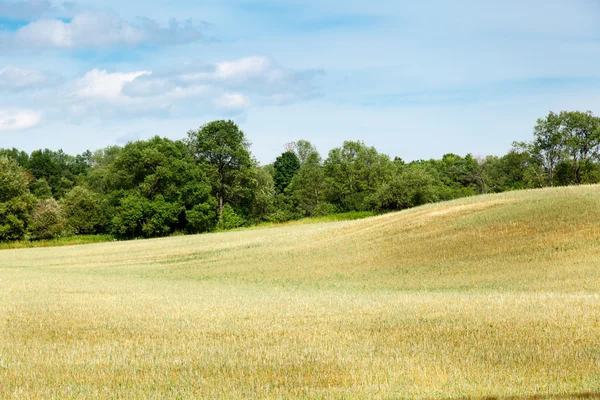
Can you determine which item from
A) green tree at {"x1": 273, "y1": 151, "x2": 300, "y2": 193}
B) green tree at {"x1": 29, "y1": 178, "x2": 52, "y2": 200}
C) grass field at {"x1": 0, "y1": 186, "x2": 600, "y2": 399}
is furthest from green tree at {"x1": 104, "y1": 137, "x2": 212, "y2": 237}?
grass field at {"x1": 0, "y1": 186, "x2": 600, "y2": 399}

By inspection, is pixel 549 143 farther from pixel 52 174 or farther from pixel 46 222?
pixel 52 174

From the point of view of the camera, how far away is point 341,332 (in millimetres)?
12406

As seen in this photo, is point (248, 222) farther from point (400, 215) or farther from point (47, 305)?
point (47, 305)

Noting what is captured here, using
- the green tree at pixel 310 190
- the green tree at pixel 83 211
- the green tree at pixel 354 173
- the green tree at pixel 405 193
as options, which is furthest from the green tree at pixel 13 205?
the green tree at pixel 405 193

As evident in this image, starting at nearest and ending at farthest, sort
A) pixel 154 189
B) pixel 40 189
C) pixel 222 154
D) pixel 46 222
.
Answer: pixel 154 189, pixel 46 222, pixel 222 154, pixel 40 189

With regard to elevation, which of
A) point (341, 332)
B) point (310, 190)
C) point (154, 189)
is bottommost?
point (341, 332)

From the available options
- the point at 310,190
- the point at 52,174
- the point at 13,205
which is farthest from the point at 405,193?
the point at 52,174

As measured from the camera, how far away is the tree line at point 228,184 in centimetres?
8294

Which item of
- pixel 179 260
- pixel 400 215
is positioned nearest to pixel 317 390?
pixel 179 260

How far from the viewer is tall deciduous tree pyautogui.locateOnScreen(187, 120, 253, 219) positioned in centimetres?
9131

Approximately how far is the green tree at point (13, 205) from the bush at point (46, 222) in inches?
56.1

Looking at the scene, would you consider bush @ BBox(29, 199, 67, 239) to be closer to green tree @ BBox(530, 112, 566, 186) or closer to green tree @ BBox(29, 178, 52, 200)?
green tree @ BBox(29, 178, 52, 200)

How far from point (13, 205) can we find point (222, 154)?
30833 millimetres

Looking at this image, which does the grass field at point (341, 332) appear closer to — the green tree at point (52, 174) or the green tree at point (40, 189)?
the green tree at point (40, 189)
